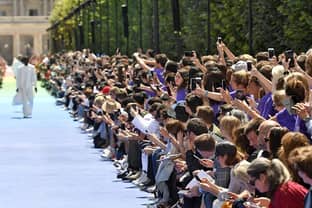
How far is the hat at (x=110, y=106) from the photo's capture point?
22.1 meters

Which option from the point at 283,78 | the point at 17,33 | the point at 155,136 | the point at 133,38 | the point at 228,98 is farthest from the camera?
the point at 17,33

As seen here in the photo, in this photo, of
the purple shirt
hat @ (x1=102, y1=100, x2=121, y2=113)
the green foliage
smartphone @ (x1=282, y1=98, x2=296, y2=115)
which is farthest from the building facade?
smartphone @ (x1=282, y1=98, x2=296, y2=115)

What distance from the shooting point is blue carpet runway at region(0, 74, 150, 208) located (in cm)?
1655

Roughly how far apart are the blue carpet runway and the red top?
6974 mm

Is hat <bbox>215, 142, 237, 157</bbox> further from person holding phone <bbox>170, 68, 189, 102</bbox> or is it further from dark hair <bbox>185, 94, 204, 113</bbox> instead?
person holding phone <bbox>170, 68, 189, 102</bbox>

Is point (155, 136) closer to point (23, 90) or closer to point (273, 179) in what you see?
point (273, 179)

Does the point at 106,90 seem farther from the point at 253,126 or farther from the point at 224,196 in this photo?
the point at 224,196

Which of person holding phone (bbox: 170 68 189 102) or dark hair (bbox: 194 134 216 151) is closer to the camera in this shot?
dark hair (bbox: 194 134 216 151)

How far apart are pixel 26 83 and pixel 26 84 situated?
5 cm

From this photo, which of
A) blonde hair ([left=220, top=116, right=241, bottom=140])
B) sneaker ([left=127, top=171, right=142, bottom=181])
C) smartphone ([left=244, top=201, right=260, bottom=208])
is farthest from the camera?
sneaker ([left=127, top=171, right=142, bottom=181])

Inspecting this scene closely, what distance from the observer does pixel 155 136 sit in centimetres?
1614

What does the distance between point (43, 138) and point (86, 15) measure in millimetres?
36046

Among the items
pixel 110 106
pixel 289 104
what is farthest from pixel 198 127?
pixel 110 106

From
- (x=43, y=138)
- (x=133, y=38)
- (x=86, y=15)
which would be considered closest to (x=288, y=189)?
(x=43, y=138)
